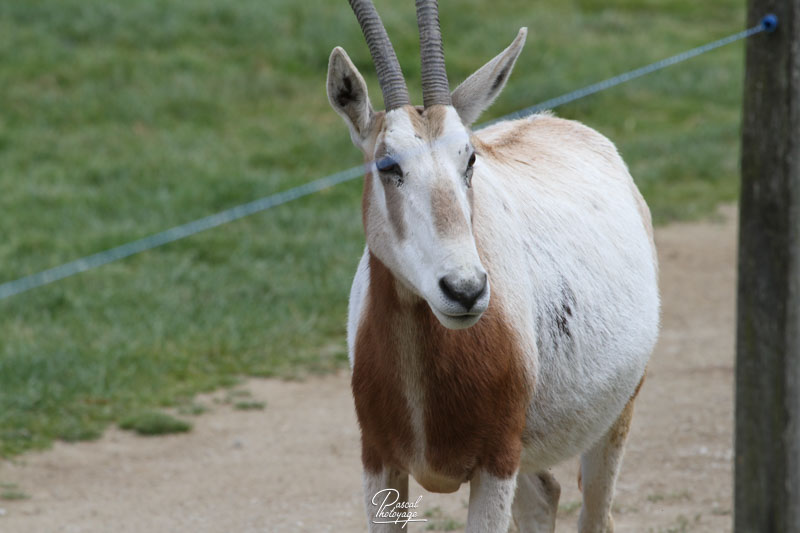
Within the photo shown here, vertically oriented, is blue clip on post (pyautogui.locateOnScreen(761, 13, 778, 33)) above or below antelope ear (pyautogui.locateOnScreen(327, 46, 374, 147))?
above

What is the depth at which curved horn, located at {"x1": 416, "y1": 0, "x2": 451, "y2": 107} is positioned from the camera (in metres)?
3.51

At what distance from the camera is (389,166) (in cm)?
336

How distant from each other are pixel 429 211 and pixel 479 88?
0.57m

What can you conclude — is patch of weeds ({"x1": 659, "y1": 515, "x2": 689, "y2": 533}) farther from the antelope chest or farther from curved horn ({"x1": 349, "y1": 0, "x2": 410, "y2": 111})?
curved horn ({"x1": 349, "y1": 0, "x2": 410, "y2": 111})

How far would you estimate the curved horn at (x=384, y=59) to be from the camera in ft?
11.5

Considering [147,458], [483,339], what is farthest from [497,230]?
[147,458]

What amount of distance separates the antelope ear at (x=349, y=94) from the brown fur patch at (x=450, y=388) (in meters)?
0.43

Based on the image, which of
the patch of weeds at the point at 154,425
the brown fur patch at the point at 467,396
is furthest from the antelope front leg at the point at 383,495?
the patch of weeds at the point at 154,425

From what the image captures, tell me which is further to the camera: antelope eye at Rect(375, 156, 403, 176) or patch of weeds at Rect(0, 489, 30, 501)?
patch of weeds at Rect(0, 489, 30, 501)

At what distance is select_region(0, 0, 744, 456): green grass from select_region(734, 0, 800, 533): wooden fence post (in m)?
4.27

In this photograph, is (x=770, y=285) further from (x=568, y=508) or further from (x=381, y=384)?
(x=568, y=508)

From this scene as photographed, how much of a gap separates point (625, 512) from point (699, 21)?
1189cm

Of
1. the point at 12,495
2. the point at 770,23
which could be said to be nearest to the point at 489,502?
the point at 770,23
